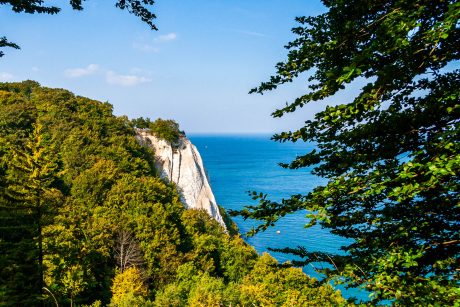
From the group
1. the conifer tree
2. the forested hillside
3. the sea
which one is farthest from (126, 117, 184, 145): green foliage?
the conifer tree

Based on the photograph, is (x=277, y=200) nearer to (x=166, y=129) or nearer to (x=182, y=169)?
(x=182, y=169)

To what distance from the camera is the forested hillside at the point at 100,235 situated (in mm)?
9672

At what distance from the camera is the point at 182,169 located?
43156 mm

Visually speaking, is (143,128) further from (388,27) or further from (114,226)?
(388,27)

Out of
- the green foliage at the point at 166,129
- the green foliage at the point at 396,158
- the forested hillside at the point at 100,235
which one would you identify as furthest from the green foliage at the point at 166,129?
the green foliage at the point at 396,158

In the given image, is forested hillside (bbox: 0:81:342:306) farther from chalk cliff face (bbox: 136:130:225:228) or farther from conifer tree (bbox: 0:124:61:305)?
chalk cliff face (bbox: 136:130:225:228)

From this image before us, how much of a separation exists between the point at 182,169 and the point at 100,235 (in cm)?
2621

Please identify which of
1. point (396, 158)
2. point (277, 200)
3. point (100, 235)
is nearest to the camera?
point (396, 158)

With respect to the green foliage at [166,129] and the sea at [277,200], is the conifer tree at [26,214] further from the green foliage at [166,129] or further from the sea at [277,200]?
the green foliage at [166,129]

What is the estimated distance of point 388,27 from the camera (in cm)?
314

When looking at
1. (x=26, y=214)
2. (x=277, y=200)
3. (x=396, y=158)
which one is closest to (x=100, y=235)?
(x=26, y=214)

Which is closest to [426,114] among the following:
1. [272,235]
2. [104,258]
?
[104,258]

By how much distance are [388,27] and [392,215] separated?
289cm

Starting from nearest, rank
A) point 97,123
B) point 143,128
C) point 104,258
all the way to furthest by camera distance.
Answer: point 104,258 < point 97,123 < point 143,128
